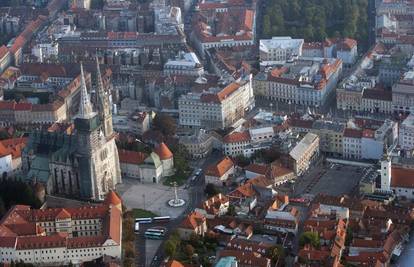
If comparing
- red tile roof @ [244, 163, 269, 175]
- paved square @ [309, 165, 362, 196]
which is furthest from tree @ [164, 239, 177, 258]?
paved square @ [309, 165, 362, 196]

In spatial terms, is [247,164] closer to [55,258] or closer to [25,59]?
[55,258]

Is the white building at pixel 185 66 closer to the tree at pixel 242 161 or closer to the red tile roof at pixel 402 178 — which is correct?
the tree at pixel 242 161

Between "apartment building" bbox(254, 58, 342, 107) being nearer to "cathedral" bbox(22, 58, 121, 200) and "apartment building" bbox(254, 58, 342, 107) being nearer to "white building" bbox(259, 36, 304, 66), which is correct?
"white building" bbox(259, 36, 304, 66)

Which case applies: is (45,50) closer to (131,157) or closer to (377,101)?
(131,157)

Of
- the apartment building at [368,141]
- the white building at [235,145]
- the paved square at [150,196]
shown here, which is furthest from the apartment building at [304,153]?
the paved square at [150,196]

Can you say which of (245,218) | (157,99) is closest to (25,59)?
(157,99)

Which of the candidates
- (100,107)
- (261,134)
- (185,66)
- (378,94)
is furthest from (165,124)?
(378,94)
